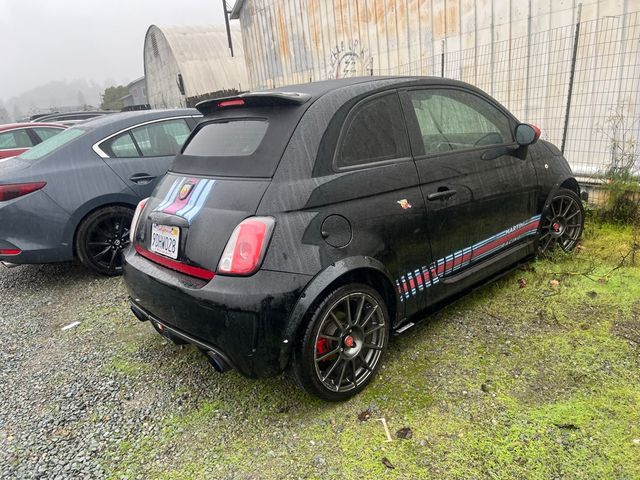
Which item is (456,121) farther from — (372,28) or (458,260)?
(372,28)

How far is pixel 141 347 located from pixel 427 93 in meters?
2.81

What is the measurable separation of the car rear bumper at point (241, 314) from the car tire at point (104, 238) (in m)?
2.64

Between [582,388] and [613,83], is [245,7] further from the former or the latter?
[582,388]

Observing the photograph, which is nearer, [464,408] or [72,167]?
[464,408]

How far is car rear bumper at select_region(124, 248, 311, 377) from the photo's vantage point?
2146mm

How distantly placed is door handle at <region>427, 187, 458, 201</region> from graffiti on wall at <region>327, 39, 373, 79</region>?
6.01m

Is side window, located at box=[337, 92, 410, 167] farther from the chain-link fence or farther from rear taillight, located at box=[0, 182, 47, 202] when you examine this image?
the chain-link fence

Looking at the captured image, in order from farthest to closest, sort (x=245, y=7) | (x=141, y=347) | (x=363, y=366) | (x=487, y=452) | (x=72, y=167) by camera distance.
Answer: (x=245, y=7) < (x=72, y=167) < (x=141, y=347) < (x=363, y=366) < (x=487, y=452)

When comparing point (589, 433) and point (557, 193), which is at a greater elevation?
point (557, 193)

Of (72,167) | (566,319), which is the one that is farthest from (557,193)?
(72,167)

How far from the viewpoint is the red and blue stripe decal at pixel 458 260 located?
2.74 m

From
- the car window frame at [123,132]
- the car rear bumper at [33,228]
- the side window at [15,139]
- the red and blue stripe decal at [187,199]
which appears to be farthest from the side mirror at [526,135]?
the side window at [15,139]

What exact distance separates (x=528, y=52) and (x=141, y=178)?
5.10 metres

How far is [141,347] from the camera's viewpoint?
3.36 m
